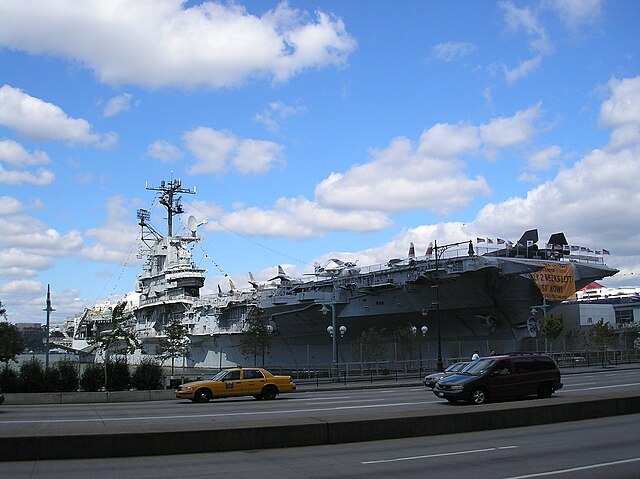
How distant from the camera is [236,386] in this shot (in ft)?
82.3

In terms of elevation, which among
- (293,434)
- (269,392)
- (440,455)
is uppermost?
(293,434)

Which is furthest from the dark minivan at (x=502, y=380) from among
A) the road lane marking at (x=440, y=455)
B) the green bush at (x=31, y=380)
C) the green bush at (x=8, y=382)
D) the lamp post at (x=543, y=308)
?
the lamp post at (x=543, y=308)

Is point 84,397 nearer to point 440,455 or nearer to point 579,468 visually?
point 440,455

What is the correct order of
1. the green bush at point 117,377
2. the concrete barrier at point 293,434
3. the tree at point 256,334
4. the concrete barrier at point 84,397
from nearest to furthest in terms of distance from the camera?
the concrete barrier at point 293,434 < the concrete barrier at point 84,397 < the green bush at point 117,377 < the tree at point 256,334

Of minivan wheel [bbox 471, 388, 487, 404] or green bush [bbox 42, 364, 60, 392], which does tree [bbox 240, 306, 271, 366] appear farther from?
minivan wheel [bbox 471, 388, 487, 404]

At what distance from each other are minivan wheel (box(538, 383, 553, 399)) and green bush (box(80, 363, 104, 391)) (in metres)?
20.6

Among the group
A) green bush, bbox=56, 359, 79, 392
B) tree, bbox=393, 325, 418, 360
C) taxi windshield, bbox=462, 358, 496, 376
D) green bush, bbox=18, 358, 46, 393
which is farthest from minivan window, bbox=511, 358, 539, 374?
tree, bbox=393, 325, 418, 360

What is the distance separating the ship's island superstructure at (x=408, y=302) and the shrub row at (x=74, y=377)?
15508 mm

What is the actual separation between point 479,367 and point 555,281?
3034 centimetres

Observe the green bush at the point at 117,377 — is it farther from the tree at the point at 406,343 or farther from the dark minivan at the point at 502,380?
the tree at the point at 406,343

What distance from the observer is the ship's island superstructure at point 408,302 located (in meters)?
46.2

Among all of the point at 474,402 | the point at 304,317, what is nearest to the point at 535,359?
the point at 474,402

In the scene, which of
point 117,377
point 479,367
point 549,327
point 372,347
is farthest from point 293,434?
point 549,327

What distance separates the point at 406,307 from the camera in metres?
51.5
